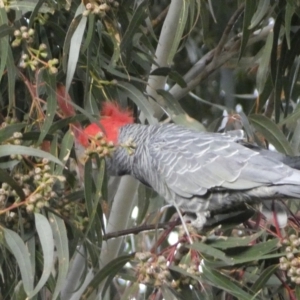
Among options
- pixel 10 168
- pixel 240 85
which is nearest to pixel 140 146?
pixel 10 168

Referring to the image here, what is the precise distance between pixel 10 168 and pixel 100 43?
1.17ft

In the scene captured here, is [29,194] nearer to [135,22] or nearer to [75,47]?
[75,47]

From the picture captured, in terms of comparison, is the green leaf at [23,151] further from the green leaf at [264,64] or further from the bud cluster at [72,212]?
the green leaf at [264,64]

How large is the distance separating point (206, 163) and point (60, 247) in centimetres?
42

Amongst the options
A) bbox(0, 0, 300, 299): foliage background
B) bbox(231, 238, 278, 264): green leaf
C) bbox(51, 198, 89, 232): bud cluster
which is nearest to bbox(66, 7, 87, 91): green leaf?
bbox(0, 0, 300, 299): foliage background

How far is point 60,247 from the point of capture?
4.72 feet

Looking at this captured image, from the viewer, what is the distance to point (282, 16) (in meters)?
1.83

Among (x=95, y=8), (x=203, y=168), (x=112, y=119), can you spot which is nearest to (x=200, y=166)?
(x=203, y=168)

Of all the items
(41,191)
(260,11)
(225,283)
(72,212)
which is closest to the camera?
(41,191)

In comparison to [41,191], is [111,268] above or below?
below

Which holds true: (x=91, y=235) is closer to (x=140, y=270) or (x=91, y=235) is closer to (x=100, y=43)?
(x=140, y=270)

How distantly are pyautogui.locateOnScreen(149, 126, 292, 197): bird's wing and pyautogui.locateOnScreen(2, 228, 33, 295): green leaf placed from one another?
44cm

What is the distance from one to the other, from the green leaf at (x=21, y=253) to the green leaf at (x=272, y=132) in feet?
2.27

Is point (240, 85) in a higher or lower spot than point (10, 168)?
lower
